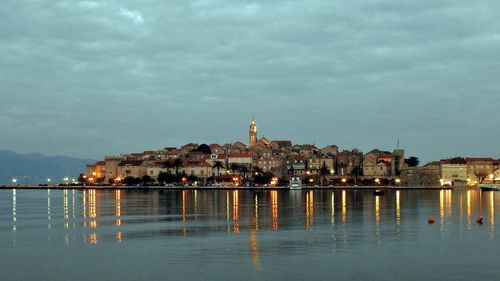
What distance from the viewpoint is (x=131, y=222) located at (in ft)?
140

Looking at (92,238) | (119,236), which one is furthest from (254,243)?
(92,238)

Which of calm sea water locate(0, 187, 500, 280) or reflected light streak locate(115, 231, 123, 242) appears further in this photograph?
reflected light streak locate(115, 231, 123, 242)

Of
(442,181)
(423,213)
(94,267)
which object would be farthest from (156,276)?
(442,181)

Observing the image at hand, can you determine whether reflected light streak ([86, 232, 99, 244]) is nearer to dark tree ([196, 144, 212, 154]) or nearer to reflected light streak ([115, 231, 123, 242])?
reflected light streak ([115, 231, 123, 242])

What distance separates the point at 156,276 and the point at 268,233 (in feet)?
41.8

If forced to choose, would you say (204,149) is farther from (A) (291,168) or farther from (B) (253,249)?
(B) (253,249)

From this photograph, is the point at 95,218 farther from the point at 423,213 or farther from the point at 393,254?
the point at 393,254

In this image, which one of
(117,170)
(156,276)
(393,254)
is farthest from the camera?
(117,170)

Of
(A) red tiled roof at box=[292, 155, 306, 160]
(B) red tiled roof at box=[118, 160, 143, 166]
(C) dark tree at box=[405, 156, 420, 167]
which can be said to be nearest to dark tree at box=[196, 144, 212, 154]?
(B) red tiled roof at box=[118, 160, 143, 166]

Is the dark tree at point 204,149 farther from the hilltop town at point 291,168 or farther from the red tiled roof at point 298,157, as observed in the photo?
the red tiled roof at point 298,157

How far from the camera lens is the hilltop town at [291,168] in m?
135

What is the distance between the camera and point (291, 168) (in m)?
142

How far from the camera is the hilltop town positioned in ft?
442

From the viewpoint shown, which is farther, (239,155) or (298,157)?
(239,155)
